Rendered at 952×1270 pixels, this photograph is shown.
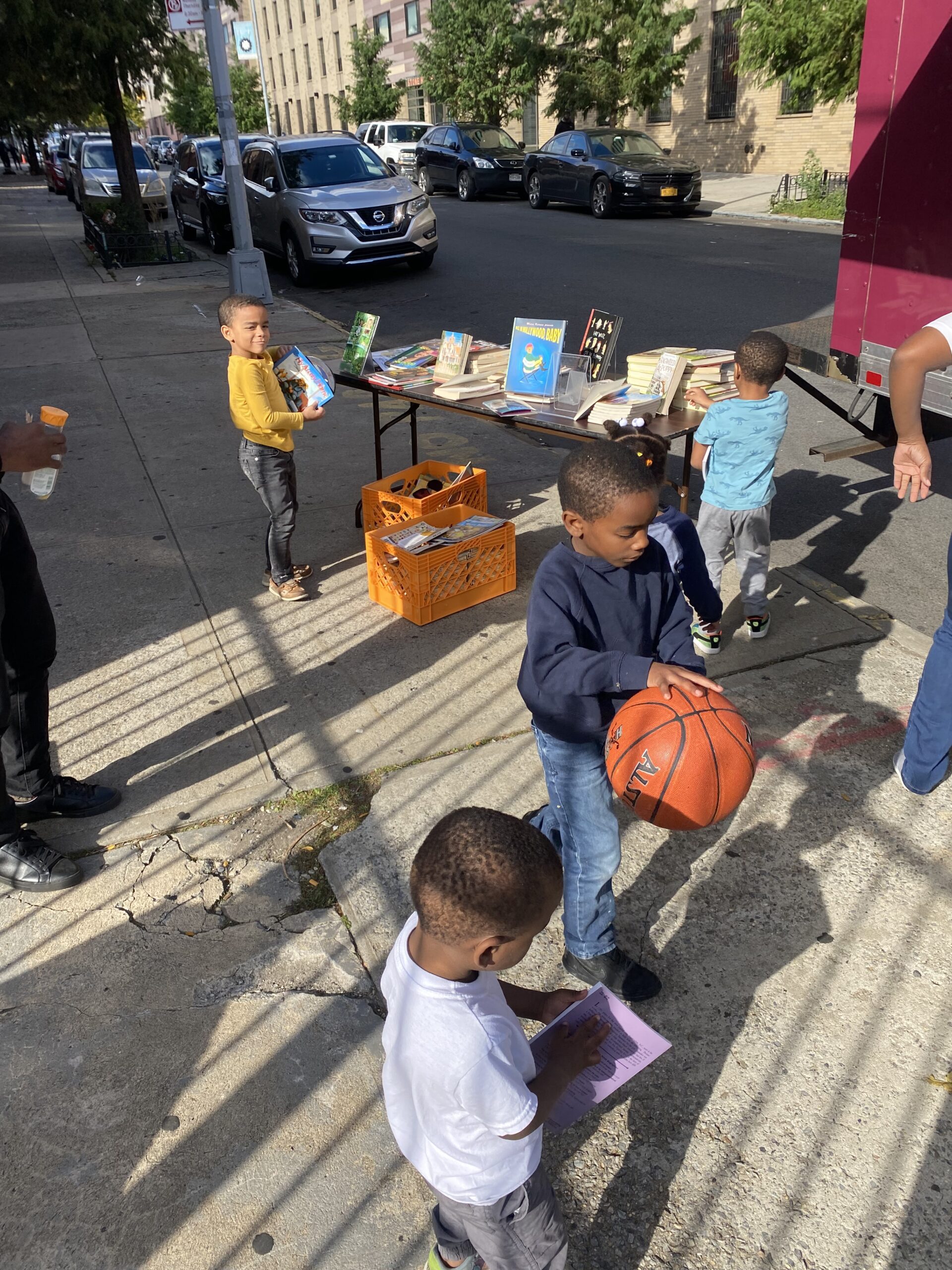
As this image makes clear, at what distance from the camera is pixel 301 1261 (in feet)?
7.74

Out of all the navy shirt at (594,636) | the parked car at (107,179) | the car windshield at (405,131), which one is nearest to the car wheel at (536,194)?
the parked car at (107,179)

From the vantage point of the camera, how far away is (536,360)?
5770mm

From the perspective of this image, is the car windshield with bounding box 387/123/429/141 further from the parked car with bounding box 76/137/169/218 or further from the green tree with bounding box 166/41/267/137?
the parked car with bounding box 76/137/169/218

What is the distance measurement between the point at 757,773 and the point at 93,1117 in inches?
103

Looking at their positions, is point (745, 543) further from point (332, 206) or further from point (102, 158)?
point (102, 158)

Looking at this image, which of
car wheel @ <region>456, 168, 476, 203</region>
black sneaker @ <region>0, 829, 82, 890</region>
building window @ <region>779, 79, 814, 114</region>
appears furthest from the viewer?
car wheel @ <region>456, 168, 476, 203</region>

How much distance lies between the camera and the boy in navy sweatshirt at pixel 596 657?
2.56 m

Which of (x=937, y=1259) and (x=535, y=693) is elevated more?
(x=535, y=693)

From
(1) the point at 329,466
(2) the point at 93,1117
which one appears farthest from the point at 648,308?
(2) the point at 93,1117

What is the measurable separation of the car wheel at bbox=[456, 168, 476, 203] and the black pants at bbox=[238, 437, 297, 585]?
25.1 meters

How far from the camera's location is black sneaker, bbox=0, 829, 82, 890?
3.53 meters

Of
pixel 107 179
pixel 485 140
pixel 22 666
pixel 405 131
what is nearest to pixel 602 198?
pixel 485 140

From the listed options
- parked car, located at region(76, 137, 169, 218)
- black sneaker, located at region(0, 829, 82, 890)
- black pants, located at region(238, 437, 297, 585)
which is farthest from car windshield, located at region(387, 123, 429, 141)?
black sneaker, located at region(0, 829, 82, 890)

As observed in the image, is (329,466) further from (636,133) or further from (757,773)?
(636,133)
